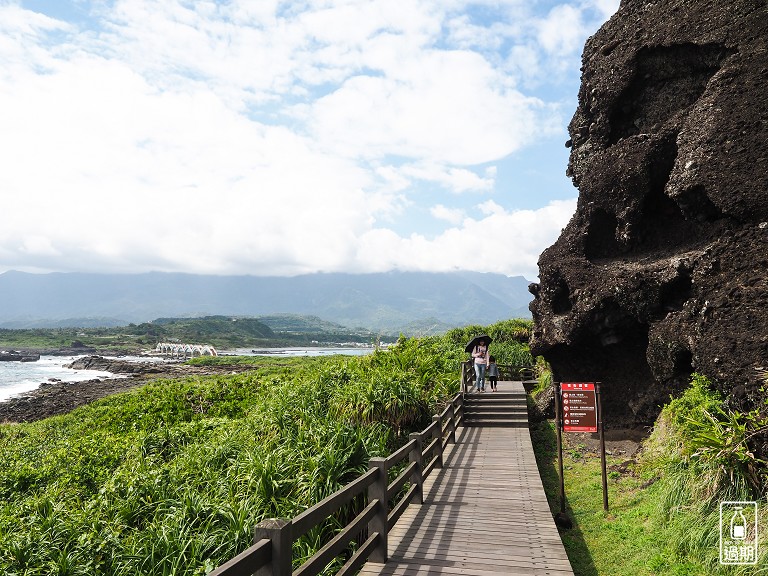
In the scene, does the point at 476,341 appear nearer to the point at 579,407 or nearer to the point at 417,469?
the point at 579,407

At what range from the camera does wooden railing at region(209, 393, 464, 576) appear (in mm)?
4047

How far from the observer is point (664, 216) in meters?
14.3

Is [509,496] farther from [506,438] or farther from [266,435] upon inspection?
[266,435]

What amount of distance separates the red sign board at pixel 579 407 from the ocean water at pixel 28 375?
205ft

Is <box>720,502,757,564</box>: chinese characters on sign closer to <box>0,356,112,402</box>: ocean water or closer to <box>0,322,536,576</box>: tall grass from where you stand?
<box>0,322,536,576</box>: tall grass

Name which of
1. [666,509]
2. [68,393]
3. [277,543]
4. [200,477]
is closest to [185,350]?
[68,393]

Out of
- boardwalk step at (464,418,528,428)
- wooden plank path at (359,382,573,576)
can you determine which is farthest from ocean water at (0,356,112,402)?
wooden plank path at (359,382,573,576)

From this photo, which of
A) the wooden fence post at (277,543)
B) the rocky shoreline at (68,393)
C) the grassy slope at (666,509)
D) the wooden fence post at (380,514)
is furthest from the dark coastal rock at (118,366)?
the wooden fence post at (277,543)

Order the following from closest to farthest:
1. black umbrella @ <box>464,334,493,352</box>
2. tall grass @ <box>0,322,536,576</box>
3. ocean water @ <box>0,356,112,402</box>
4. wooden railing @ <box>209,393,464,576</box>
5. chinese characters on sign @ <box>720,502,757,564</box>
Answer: wooden railing @ <box>209,393,464,576</box> → chinese characters on sign @ <box>720,502,757,564</box> → tall grass @ <box>0,322,536,576</box> → black umbrella @ <box>464,334,493,352</box> → ocean water @ <box>0,356,112,402</box>

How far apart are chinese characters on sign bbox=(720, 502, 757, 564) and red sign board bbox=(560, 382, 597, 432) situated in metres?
2.88

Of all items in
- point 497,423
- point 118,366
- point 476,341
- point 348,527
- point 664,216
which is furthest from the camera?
point 118,366

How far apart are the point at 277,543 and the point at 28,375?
95.3 metres

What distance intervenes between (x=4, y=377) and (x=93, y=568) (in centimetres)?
8989

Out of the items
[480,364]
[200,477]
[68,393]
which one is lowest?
[68,393]
